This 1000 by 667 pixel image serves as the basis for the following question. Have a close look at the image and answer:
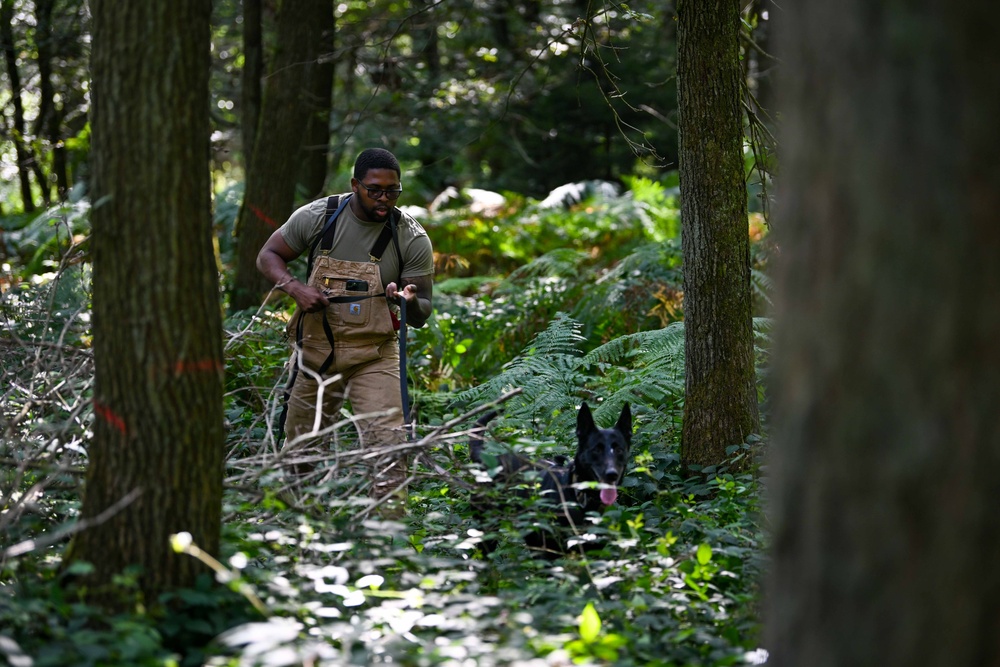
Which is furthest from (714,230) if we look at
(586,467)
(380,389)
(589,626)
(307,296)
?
(589,626)

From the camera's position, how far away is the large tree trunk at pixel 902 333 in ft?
7.43

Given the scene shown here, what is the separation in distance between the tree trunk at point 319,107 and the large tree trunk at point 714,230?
18.8ft

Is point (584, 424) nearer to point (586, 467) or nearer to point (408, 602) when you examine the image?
point (586, 467)

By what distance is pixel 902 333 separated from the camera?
231 cm

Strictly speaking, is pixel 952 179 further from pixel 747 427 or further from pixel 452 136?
pixel 452 136

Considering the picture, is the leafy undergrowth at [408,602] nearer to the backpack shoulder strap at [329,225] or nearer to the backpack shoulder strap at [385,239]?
the backpack shoulder strap at [385,239]

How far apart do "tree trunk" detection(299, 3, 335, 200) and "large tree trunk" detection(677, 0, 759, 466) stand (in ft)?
18.8

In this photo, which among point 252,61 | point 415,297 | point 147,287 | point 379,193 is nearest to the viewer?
point 147,287

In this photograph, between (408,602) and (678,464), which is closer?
(408,602)

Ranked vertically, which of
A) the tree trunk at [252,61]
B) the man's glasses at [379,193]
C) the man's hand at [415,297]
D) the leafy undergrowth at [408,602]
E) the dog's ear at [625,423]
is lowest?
the leafy undergrowth at [408,602]

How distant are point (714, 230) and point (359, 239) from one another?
7.54 ft

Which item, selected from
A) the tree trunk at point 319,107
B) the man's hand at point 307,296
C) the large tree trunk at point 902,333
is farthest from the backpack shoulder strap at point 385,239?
the tree trunk at point 319,107

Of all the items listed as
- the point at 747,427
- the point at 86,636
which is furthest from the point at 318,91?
the point at 86,636

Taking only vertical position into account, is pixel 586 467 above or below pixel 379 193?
below
